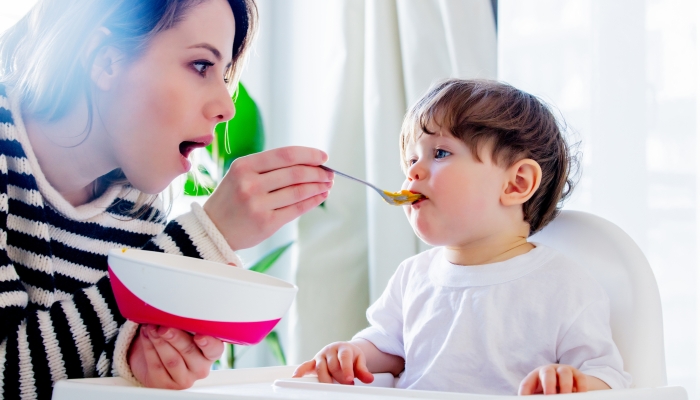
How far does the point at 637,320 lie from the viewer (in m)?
A: 0.75

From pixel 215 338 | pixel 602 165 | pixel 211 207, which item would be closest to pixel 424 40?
pixel 602 165

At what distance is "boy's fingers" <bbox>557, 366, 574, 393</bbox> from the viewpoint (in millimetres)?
645

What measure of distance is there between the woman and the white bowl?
0.06 metres

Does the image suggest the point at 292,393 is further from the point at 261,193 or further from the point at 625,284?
the point at 625,284

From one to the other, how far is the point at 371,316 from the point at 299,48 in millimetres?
1135

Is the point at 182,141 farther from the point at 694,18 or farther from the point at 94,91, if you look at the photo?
the point at 694,18

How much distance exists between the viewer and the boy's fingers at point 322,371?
0.83m

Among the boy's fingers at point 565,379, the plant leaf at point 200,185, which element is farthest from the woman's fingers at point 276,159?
the plant leaf at point 200,185

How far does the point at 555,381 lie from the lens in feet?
2.13

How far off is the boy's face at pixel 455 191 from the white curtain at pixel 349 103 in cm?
46

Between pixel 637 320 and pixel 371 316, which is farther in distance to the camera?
pixel 371 316

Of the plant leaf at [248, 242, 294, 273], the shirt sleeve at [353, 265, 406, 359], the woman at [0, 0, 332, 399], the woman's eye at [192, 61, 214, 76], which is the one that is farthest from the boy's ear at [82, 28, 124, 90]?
the plant leaf at [248, 242, 294, 273]

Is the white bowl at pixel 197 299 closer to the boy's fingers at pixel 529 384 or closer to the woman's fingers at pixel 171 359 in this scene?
the woman's fingers at pixel 171 359

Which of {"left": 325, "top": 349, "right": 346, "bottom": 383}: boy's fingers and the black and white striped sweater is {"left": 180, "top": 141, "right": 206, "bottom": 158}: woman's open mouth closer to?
the black and white striped sweater
